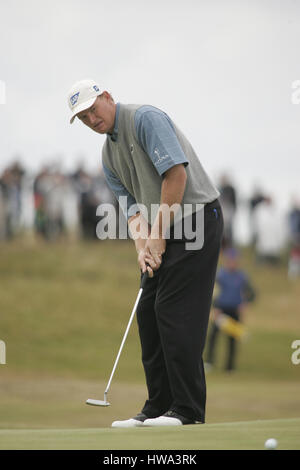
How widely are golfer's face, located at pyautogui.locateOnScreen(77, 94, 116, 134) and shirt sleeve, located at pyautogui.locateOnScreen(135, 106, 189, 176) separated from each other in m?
0.18

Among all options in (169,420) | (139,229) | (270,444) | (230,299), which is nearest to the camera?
(270,444)

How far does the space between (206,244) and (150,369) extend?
89 centimetres

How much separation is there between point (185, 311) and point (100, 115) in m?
1.30

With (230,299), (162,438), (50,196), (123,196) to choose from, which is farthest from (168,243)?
(50,196)

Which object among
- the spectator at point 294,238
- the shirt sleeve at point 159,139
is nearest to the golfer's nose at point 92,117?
the shirt sleeve at point 159,139

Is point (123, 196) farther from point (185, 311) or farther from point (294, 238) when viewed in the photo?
point (294, 238)

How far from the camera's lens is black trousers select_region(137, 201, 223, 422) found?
17.3 ft

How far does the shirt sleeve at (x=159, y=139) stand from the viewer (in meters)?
5.16

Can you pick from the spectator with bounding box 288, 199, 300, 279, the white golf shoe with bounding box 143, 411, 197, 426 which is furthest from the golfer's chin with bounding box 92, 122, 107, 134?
the spectator with bounding box 288, 199, 300, 279

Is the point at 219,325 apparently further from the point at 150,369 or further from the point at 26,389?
the point at 150,369

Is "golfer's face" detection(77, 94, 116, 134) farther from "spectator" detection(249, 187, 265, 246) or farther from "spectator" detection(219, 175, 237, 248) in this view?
"spectator" detection(249, 187, 265, 246)

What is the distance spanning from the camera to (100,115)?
538 cm

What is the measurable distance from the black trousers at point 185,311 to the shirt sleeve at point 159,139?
0.45m
